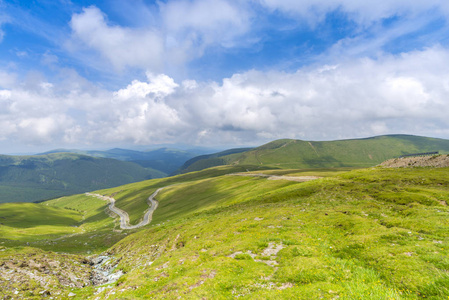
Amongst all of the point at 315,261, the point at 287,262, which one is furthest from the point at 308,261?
the point at 287,262

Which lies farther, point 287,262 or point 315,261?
point 287,262

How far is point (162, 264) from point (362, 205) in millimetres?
35746

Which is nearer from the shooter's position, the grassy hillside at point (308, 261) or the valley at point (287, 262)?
the grassy hillside at point (308, 261)

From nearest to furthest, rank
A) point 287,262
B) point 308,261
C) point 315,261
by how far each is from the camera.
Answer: point 315,261 → point 308,261 → point 287,262

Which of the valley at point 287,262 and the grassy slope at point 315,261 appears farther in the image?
the valley at point 287,262

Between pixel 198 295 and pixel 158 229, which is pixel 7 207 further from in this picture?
pixel 198 295

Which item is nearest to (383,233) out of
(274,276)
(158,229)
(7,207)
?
(274,276)

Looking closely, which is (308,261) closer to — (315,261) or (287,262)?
(315,261)

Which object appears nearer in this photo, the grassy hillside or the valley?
the grassy hillside

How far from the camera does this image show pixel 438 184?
47.6 m

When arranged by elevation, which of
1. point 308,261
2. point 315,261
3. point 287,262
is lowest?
point 287,262

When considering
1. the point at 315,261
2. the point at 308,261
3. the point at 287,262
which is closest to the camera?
the point at 315,261

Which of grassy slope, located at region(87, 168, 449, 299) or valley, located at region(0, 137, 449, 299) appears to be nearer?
grassy slope, located at region(87, 168, 449, 299)

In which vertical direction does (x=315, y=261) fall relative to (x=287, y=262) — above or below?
above
